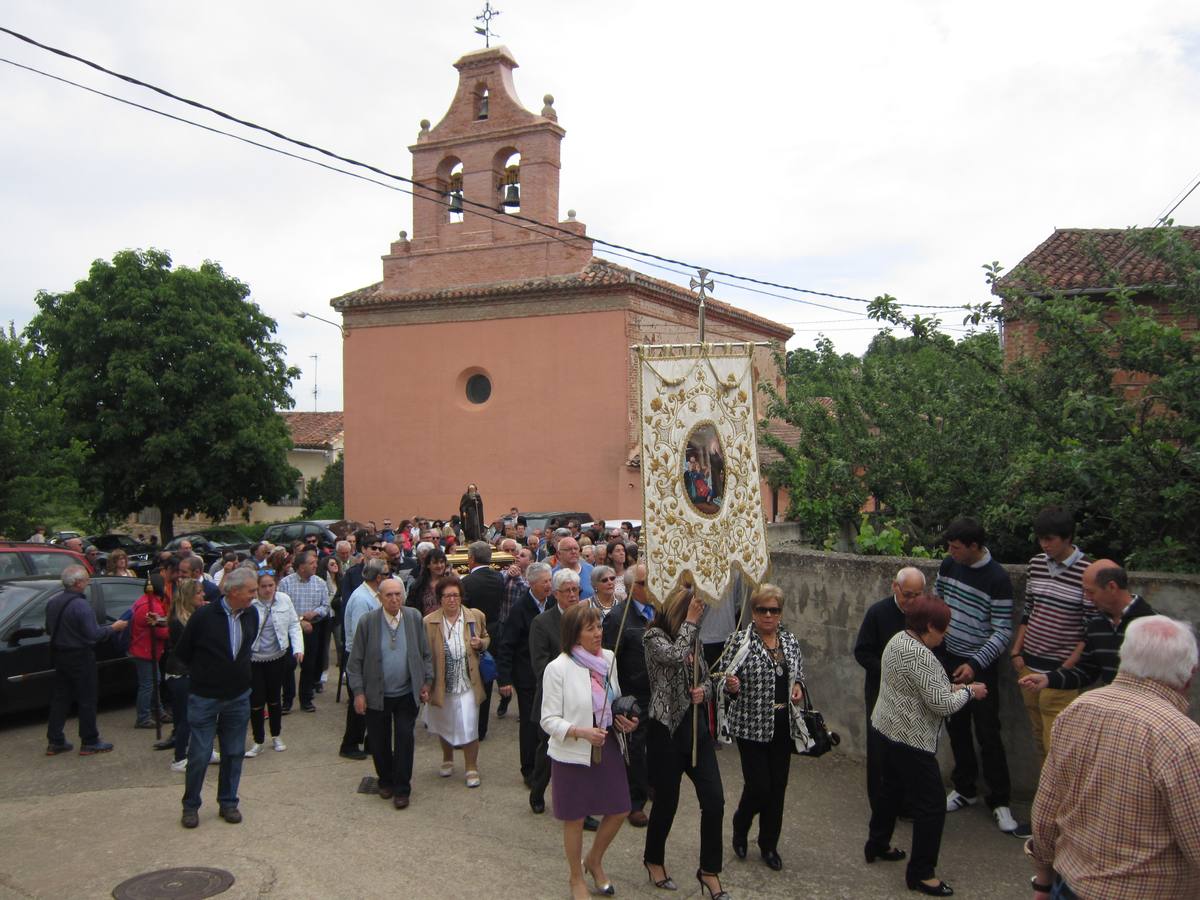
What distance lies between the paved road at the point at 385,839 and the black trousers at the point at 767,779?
→ 24 centimetres

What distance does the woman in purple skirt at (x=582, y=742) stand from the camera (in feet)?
18.3

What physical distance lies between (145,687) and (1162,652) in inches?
349

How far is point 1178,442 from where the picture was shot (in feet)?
25.1

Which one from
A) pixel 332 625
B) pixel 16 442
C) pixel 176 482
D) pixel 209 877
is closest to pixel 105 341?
pixel 176 482

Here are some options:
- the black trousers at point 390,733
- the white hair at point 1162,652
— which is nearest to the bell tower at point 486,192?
the black trousers at point 390,733

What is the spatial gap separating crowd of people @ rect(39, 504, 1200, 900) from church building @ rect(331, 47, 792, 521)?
711 inches

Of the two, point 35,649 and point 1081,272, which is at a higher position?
point 1081,272

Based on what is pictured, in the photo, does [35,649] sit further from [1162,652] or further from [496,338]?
[496,338]

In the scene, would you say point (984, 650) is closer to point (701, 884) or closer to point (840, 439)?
point (701, 884)

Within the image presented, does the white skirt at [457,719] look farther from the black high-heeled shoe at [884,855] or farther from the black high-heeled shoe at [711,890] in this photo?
the black high-heeled shoe at [884,855]

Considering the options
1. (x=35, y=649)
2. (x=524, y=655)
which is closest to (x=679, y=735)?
(x=524, y=655)

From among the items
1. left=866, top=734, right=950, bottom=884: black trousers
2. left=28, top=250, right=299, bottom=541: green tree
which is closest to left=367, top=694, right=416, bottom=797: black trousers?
left=866, top=734, right=950, bottom=884: black trousers

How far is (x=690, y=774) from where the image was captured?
579 cm

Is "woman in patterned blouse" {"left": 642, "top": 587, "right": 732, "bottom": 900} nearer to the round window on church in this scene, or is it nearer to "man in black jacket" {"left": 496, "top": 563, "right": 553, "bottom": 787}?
"man in black jacket" {"left": 496, "top": 563, "right": 553, "bottom": 787}
